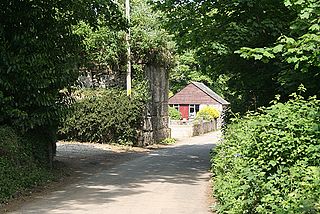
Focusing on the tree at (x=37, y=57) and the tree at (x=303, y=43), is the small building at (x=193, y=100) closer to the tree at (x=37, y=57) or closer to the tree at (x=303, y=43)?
the tree at (x=37, y=57)

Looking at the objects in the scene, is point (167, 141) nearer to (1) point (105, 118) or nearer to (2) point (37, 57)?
(1) point (105, 118)

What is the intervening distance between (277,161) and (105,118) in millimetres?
21985

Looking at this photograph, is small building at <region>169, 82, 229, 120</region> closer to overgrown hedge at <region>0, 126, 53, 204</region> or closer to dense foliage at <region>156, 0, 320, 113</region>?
dense foliage at <region>156, 0, 320, 113</region>

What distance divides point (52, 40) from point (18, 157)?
152 inches

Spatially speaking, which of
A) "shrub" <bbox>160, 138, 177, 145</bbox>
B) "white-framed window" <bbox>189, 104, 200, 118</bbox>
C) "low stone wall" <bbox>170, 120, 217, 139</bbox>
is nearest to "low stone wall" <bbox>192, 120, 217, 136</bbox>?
"low stone wall" <bbox>170, 120, 217, 139</bbox>

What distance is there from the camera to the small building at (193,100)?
75.2m

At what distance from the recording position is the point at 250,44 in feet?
52.5

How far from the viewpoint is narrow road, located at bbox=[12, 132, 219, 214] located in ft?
34.1

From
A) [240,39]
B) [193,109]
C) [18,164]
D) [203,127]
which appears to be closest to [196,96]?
[193,109]

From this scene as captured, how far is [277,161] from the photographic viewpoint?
723 centimetres

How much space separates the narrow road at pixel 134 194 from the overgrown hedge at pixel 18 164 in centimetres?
89

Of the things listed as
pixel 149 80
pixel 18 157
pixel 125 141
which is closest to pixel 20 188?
pixel 18 157

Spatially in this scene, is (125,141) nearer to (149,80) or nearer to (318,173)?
(149,80)

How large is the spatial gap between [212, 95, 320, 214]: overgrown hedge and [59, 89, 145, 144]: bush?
68.5 feet
